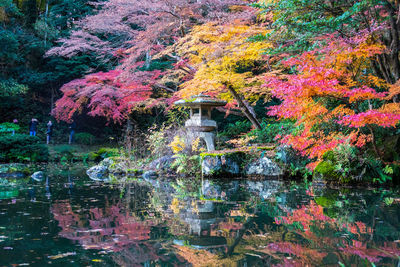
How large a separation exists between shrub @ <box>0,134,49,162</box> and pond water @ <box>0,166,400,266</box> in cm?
864

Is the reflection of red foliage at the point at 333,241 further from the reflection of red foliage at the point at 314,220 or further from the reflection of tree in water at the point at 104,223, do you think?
the reflection of tree in water at the point at 104,223

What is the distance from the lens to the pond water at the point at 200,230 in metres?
2.53

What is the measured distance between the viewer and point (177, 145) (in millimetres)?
10266

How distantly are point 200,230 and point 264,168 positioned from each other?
5904 millimetres

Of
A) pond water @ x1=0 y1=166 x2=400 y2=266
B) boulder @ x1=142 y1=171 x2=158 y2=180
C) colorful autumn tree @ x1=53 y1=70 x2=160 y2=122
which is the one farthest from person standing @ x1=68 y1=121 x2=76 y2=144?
pond water @ x1=0 y1=166 x2=400 y2=266

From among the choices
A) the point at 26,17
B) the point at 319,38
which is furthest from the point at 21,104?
the point at 319,38

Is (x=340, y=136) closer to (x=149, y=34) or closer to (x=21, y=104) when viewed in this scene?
(x=149, y=34)

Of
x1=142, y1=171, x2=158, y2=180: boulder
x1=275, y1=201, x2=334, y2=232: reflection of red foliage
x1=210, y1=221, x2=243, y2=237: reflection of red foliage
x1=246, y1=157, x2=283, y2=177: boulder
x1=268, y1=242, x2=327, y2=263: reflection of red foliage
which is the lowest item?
x1=268, y1=242, x2=327, y2=263: reflection of red foliage

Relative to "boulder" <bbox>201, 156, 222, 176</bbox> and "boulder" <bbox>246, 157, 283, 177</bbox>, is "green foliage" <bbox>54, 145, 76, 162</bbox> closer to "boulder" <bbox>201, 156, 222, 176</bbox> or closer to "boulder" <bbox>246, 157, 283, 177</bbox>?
"boulder" <bbox>201, 156, 222, 176</bbox>

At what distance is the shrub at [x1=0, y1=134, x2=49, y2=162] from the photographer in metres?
13.0

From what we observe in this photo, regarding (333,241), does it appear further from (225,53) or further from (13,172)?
(13,172)

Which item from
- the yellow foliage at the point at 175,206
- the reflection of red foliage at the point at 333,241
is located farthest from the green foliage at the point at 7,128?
the reflection of red foliage at the point at 333,241

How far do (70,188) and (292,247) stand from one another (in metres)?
5.28

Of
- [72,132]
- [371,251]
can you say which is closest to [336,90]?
[371,251]
